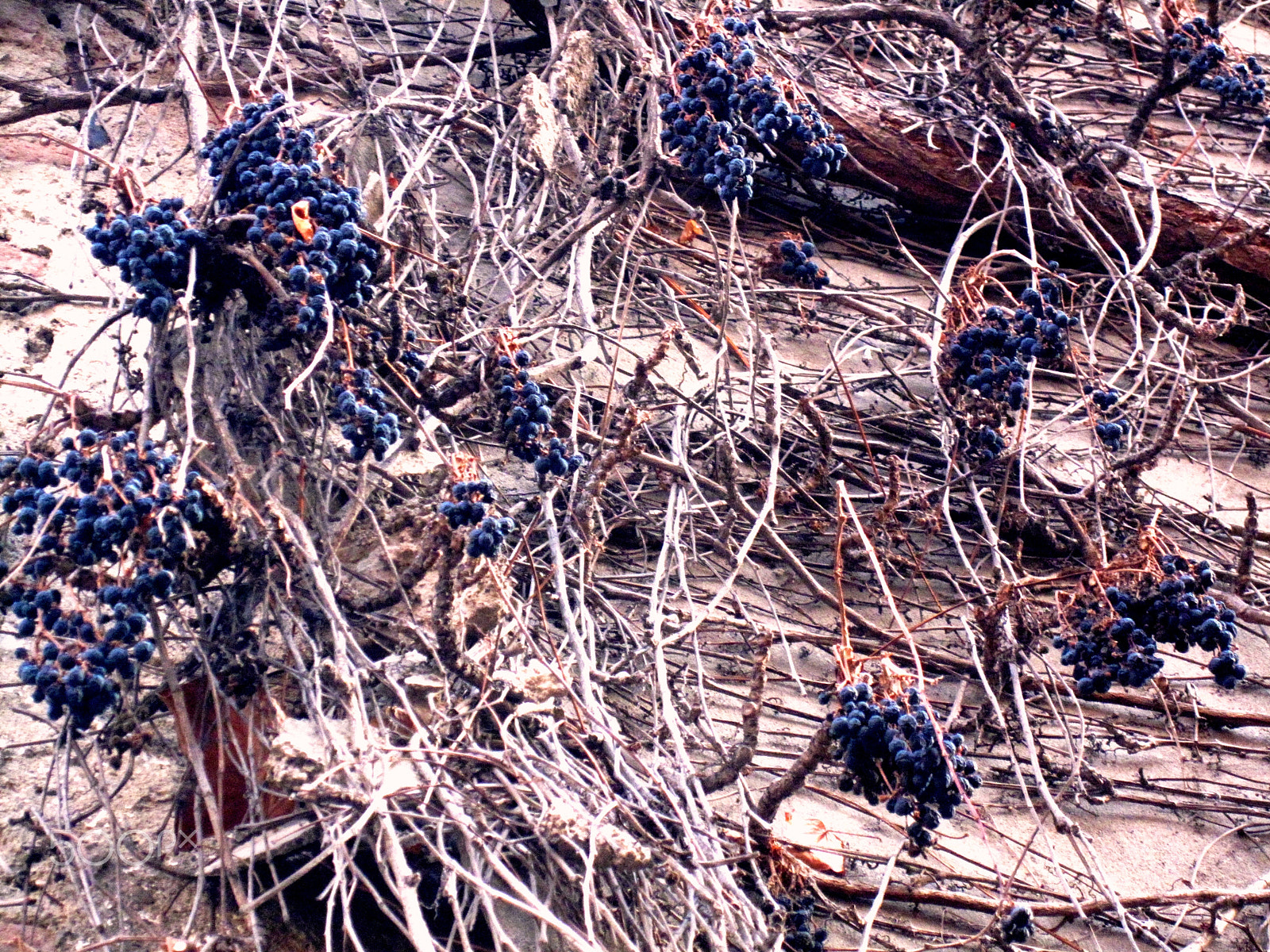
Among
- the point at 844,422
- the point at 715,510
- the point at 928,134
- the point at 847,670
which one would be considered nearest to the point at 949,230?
the point at 928,134

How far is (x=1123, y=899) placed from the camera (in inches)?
90.2

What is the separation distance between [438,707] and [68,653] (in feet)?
2.03

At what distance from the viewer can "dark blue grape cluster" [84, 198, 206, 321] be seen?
1.71 meters

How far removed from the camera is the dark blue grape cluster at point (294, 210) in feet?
5.69

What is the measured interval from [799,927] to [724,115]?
1856 millimetres

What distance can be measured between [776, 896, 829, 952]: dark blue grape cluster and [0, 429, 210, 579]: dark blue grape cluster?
129 centimetres

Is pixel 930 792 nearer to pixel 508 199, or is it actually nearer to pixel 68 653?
pixel 68 653

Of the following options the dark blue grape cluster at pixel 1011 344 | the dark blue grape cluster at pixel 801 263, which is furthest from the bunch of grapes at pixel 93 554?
the dark blue grape cluster at pixel 801 263

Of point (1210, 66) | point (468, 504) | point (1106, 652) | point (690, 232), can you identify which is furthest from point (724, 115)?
point (1210, 66)

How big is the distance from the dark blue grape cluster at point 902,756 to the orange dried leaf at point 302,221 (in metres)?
1.22

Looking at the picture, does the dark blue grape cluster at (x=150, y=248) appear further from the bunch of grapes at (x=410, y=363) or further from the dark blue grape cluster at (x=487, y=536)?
the dark blue grape cluster at (x=487, y=536)

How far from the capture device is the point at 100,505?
1.51 meters

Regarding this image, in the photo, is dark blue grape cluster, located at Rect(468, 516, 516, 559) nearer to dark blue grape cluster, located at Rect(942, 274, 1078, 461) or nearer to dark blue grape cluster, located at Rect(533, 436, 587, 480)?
dark blue grape cluster, located at Rect(533, 436, 587, 480)

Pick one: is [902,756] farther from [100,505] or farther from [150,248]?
[150,248]
